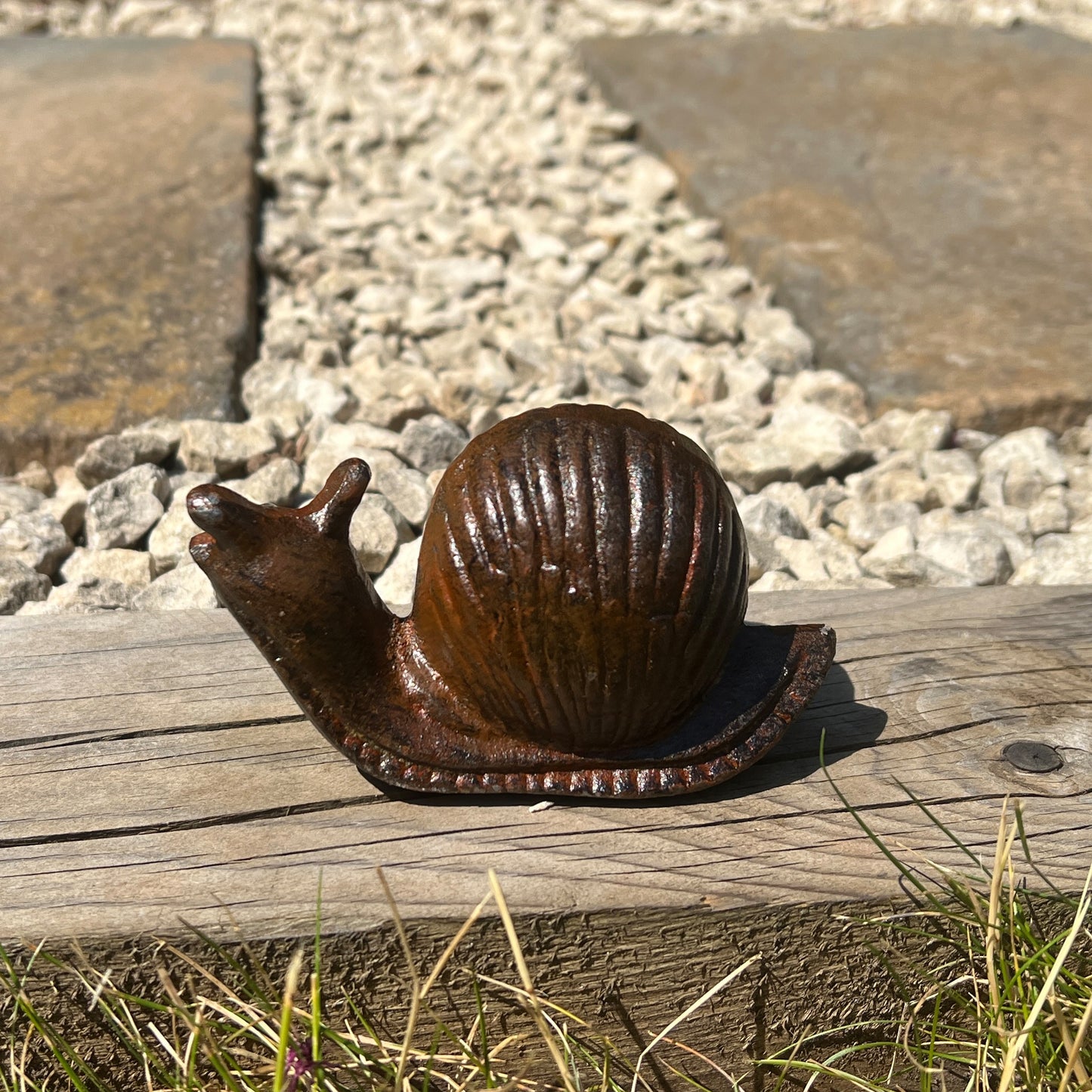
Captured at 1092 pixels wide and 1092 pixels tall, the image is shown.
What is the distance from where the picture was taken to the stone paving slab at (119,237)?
3.39 metres

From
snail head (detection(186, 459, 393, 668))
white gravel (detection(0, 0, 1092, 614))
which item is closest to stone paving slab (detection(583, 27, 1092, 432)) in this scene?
white gravel (detection(0, 0, 1092, 614))

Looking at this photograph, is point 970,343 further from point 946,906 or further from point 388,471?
point 946,906

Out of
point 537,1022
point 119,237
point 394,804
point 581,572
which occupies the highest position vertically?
point 581,572

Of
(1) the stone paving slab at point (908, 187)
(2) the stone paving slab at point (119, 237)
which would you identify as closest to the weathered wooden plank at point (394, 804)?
(2) the stone paving slab at point (119, 237)

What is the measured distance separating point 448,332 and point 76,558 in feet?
5.00

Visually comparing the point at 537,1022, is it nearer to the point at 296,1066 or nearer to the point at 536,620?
the point at 296,1066

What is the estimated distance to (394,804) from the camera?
1.92 metres

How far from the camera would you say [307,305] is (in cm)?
404

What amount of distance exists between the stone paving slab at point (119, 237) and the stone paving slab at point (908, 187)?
1.82 m

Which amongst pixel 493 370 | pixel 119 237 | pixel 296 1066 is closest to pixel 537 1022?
pixel 296 1066

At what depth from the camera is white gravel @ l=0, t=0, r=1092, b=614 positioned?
114 inches

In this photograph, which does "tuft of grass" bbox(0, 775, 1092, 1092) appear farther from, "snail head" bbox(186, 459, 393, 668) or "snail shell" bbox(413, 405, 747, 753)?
"snail head" bbox(186, 459, 393, 668)

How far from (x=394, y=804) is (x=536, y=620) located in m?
0.43

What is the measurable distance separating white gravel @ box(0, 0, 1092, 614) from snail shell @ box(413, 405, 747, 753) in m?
0.94
